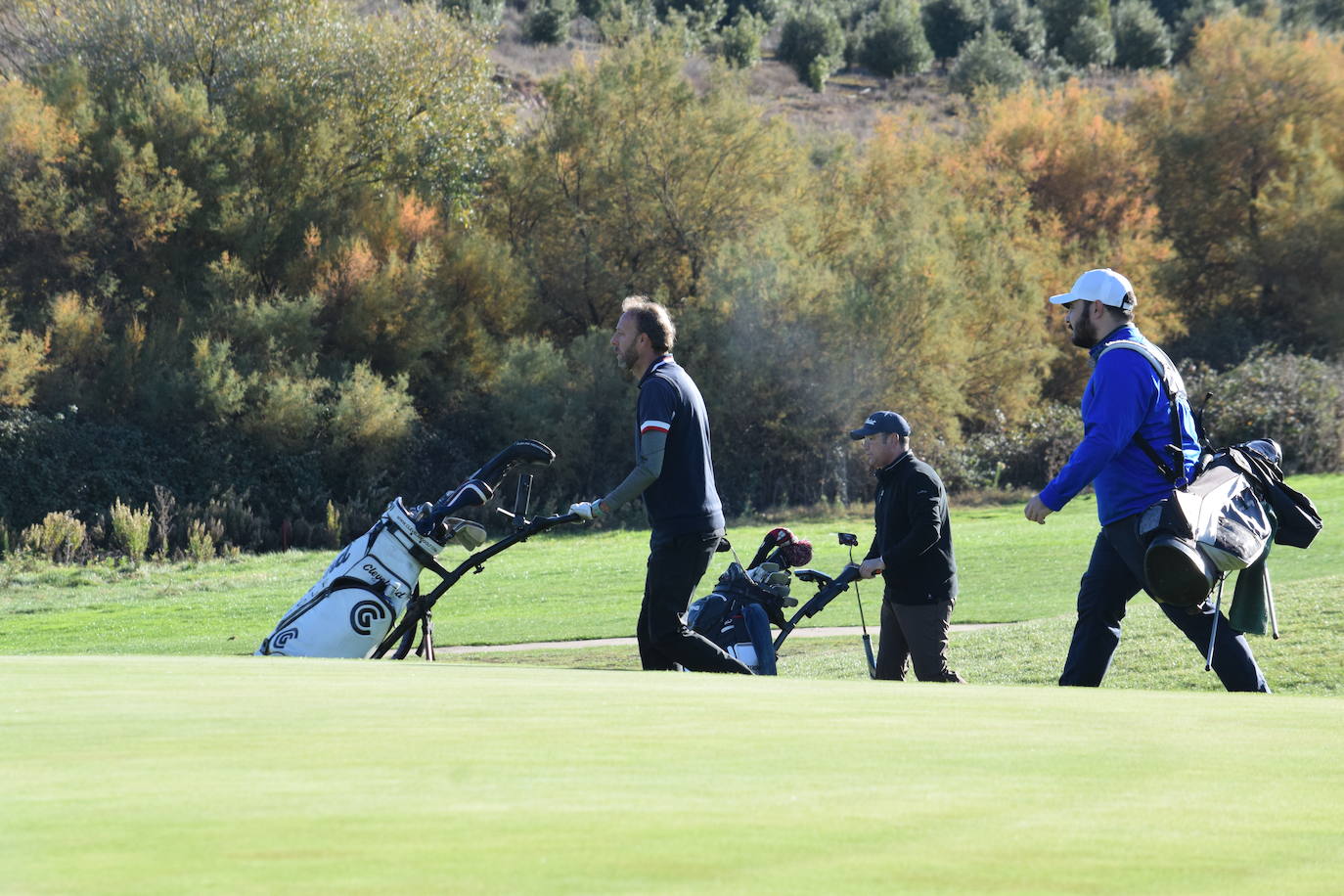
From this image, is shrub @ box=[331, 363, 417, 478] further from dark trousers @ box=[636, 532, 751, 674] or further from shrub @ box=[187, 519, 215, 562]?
dark trousers @ box=[636, 532, 751, 674]

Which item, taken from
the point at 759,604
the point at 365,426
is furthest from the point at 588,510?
the point at 365,426

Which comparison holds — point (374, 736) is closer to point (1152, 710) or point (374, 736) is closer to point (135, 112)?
point (1152, 710)

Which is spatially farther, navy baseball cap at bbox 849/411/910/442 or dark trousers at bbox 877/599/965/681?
navy baseball cap at bbox 849/411/910/442

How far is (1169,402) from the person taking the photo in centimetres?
682

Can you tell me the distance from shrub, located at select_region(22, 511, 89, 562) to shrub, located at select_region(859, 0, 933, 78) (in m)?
62.9

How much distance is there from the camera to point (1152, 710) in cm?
304

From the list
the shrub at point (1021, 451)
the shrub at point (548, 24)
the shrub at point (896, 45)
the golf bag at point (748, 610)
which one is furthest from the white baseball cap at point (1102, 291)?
the shrub at point (896, 45)

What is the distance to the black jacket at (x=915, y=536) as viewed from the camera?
344 inches

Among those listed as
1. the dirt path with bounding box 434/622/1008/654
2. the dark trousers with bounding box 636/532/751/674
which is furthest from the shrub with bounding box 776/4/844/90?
the dark trousers with bounding box 636/532/751/674

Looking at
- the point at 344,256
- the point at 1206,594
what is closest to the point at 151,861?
the point at 1206,594

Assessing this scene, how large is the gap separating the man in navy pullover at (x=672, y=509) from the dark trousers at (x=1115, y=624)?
1.63m

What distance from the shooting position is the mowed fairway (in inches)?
54.4

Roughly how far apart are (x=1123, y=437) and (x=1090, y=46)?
80770 mm

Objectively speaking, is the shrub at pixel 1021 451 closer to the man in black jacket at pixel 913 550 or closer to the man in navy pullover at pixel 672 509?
the man in black jacket at pixel 913 550
